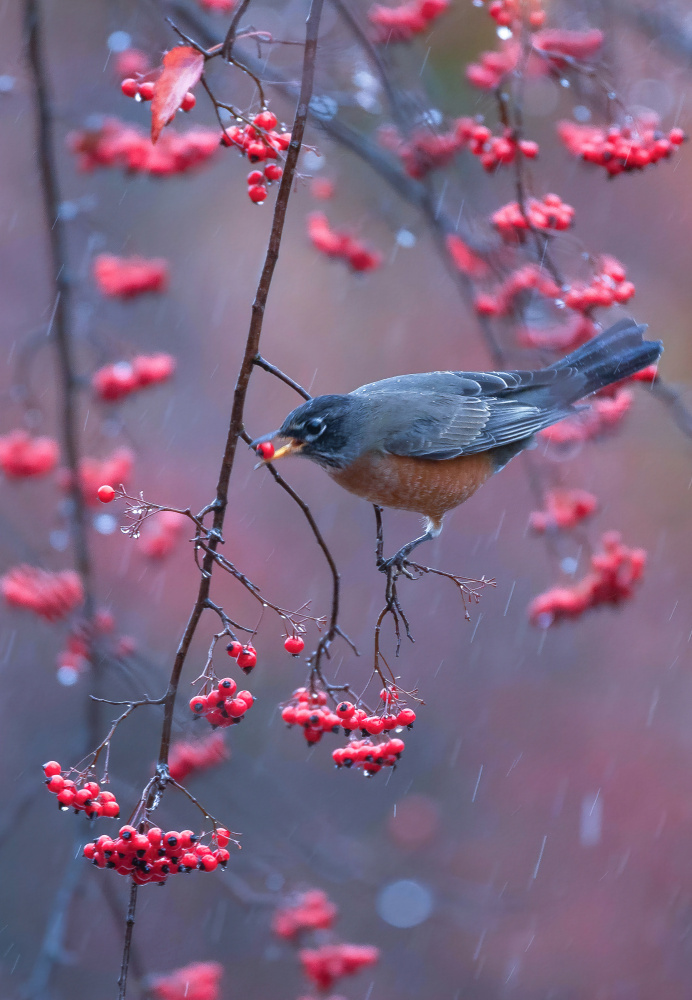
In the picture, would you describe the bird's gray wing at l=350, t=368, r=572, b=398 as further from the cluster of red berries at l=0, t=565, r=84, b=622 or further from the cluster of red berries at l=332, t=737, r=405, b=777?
the cluster of red berries at l=0, t=565, r=84, b=622

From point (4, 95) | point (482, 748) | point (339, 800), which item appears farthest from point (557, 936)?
point (4, 95)

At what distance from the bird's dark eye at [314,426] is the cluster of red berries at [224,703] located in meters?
0.57

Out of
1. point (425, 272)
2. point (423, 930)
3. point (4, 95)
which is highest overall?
point (425, 272)

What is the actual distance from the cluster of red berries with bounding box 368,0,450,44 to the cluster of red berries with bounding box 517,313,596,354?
3.97 feet

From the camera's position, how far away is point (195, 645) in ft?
18.3

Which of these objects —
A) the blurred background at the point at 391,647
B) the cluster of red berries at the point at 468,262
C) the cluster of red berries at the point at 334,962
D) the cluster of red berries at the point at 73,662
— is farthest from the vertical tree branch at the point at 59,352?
the blurred background at the point at 391,647

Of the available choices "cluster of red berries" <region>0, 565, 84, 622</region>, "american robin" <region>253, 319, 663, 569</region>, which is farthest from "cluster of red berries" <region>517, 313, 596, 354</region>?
"cluster of red berries" <region>0, 565, 84, 622</region>

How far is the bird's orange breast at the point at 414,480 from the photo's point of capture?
6.93ft

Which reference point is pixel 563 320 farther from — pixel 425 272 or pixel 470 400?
pixel 425 272

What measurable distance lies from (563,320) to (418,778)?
361 cm

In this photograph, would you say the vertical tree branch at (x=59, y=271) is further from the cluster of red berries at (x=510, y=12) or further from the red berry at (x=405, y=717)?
the cluster of red berries at (x=510, y=12)

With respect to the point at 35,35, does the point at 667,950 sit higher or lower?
lower

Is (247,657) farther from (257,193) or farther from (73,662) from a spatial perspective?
(73,662)

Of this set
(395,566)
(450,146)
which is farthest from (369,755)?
(450,146)
